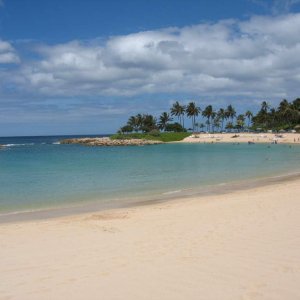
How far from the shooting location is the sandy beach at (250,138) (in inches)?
3967

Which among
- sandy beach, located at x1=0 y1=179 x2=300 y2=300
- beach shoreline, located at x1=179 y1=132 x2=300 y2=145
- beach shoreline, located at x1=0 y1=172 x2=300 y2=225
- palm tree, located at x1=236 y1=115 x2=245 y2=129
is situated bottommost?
beach shoreline, located at x1=0 y1=172 x2=300 y2=225

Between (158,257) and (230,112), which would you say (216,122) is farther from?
(158,257)

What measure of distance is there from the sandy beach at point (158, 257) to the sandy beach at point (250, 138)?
88884 mm

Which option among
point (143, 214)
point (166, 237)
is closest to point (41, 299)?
point (166, 237)

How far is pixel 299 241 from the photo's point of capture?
29.2 feet

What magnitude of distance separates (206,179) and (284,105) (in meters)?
107

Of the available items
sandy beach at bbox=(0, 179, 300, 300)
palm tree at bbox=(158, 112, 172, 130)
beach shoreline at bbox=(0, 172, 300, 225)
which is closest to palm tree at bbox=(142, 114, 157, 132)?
palm tree at bbox=(158, 112, 172, 130)

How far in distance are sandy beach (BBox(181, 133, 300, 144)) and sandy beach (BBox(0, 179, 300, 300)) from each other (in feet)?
292

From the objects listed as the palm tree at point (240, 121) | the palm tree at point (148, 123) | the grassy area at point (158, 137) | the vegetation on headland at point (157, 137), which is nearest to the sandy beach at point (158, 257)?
the vegetation on headland at point (157, 137)

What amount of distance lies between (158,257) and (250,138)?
107534mm

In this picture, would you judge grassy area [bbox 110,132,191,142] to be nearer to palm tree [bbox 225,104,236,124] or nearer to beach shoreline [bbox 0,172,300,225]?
palm tree [bbox 225,104,236,124]

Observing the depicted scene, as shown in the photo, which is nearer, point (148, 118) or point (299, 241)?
point (299, 241)

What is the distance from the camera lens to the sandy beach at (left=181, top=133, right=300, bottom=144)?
100750mm

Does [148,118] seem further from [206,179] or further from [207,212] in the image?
[207,212]
